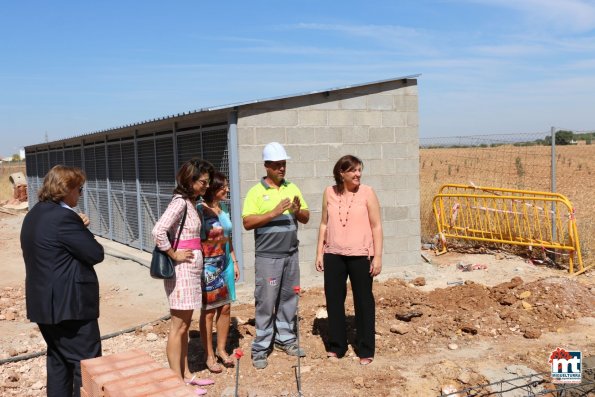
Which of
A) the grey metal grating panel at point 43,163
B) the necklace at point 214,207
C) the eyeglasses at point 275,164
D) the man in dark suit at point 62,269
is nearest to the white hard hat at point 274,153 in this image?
the eyeglasses at point 275,164

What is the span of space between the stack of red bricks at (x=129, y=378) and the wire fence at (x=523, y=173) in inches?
301

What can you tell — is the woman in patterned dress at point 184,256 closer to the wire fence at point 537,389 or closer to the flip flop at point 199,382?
the flip flop at point 199,382

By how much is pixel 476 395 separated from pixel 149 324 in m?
3.89

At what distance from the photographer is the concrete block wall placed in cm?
820

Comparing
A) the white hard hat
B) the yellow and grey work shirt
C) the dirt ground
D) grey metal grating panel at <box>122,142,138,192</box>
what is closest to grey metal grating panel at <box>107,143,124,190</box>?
grey metal grating panel at <box>122,142,138,192</box>

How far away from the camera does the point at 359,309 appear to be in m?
5.20

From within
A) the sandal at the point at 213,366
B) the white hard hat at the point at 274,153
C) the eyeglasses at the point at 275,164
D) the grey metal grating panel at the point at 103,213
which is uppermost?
the white hard hat at the point at 274,153

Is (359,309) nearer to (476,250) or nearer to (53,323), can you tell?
(53,323)

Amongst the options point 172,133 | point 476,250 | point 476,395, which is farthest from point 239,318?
point 476,250

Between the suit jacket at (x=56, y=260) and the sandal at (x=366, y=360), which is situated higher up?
the suit jacket at (x=56, y=260)

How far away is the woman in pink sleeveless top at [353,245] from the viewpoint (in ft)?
16.7

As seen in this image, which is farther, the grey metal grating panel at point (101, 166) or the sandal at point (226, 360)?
the grey metal grating panel at point (101, 166)

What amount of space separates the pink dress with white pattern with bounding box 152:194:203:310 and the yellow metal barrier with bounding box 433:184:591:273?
21.0 ft

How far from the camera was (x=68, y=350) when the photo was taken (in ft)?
12.8
